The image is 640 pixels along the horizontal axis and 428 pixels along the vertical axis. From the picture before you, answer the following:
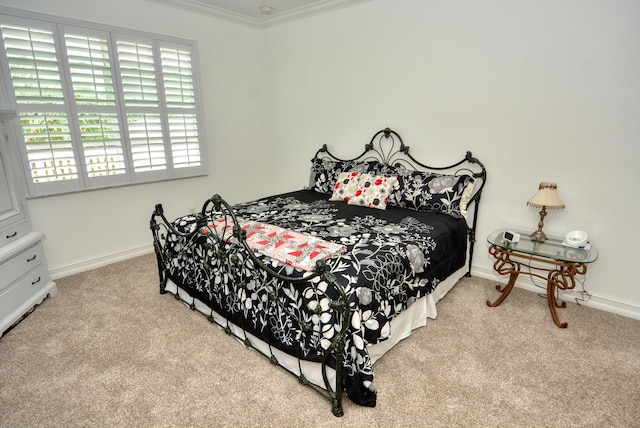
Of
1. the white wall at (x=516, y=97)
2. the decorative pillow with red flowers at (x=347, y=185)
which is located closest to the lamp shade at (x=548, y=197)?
the white wall at (x=516, y=97)

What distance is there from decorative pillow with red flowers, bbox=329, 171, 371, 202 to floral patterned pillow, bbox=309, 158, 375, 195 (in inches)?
6.1

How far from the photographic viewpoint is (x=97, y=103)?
3254 millimetres

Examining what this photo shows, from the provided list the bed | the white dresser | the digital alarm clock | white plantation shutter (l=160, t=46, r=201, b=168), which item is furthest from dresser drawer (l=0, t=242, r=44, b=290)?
the digital alarm clock

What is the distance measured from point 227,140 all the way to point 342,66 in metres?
1.72

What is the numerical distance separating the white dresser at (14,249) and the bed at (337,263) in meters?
0.97

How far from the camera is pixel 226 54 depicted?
13.8 ft

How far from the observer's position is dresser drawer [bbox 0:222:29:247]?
255 centimetres

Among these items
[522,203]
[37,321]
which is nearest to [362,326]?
[522,203]

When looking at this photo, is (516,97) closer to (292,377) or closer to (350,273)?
(350,273)

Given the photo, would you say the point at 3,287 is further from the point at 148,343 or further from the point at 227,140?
the point at 227,140

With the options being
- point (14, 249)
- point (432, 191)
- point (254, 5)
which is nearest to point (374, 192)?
point (432, 191)

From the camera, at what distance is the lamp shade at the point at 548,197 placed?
2580 mm

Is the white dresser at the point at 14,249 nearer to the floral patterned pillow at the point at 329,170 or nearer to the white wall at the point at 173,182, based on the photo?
the white wall at the point at 173,182

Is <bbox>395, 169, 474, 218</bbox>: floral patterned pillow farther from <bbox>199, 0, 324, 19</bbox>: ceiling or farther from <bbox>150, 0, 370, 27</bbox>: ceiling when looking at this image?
<bbox>199, 0, 324, 19</bbox>: ceiling
